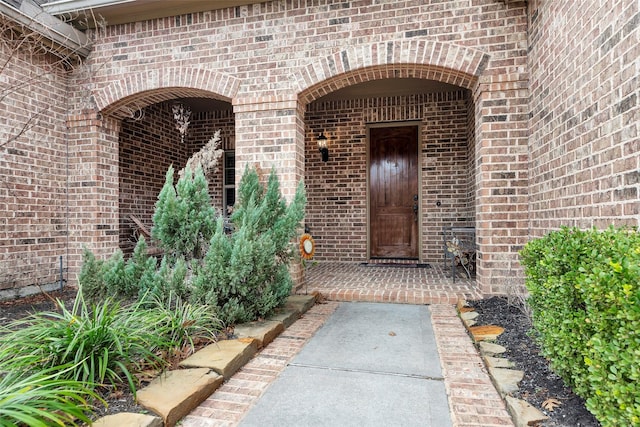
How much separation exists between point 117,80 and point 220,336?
3704mm

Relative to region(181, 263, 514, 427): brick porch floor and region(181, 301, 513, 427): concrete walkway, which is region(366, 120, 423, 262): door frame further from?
region(181, 301, 513, 427): concrete walkway

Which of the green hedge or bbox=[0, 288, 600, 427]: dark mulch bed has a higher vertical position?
the green hedge

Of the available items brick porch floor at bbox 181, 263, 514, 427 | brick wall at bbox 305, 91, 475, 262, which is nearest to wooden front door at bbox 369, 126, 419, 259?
brick wall at bbox 305, 91, 475, 262

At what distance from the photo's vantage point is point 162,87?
4.35 meters

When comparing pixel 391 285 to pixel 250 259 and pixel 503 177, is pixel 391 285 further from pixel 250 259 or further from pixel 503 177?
pixel 250 259

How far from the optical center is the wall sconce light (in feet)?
21.2

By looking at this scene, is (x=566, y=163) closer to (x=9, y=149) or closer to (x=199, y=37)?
(x=199, y=37)

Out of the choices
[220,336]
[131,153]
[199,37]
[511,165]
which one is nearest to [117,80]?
[199,37]

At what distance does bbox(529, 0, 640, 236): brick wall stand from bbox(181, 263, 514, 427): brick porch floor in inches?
46.7

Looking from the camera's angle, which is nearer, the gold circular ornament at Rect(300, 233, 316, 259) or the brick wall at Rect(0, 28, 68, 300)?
the gold circular ornament at Rect(300, 233, 316, 259)

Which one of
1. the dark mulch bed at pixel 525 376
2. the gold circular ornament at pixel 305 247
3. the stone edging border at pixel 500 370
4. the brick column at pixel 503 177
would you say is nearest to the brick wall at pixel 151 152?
the gold circular ornament at pixel 305 247

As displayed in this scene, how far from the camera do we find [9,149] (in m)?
4.01

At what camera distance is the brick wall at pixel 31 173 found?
4000 mm

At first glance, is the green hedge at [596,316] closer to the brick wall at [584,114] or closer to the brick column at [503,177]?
the brick wall at [584,114]
